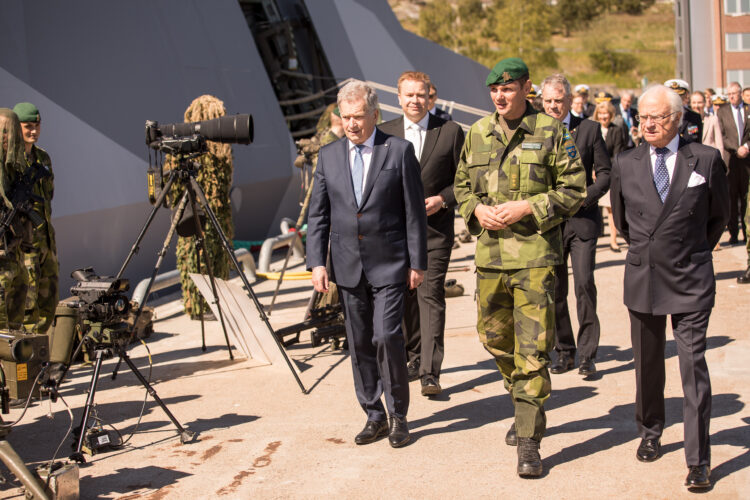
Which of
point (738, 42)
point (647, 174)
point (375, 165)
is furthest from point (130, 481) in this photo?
point (738, 42)

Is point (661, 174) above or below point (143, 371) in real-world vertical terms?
above

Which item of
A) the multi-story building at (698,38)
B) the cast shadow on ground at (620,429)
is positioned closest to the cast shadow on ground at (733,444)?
the cast shadow on ground at (620,429)

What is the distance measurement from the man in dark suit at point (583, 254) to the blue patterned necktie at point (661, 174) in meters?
1.68

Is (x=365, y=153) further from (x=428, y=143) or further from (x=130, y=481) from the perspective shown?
(x=130, y=481)

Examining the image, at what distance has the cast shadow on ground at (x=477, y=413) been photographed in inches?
211

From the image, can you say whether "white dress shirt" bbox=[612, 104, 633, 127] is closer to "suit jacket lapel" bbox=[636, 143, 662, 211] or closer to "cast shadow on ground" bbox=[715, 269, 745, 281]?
"cast shadow on ground" bbox=[715, 269, 745, 281]

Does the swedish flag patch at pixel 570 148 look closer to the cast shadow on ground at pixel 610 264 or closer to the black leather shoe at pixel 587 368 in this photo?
the black leather shoe at pixel 587 368

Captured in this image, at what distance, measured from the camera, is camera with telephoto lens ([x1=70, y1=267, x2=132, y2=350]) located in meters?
5.01

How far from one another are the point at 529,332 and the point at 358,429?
1.32 metres

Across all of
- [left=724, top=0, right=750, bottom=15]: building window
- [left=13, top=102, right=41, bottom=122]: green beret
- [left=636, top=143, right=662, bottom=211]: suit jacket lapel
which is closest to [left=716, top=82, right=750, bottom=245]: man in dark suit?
[left=636, top=143, right=662, bottom=211]: suit jacket lapel

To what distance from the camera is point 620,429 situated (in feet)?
17.0

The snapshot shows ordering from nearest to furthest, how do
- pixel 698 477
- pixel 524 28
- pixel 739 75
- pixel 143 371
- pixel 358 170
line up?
pixel 698 477, pixel 358 170, pixel 143 371, pixel 739 75, pixel 524 28

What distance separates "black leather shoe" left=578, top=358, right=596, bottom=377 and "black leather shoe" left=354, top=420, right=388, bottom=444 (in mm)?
1741

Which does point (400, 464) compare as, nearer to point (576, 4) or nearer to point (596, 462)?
point (596, 462)
